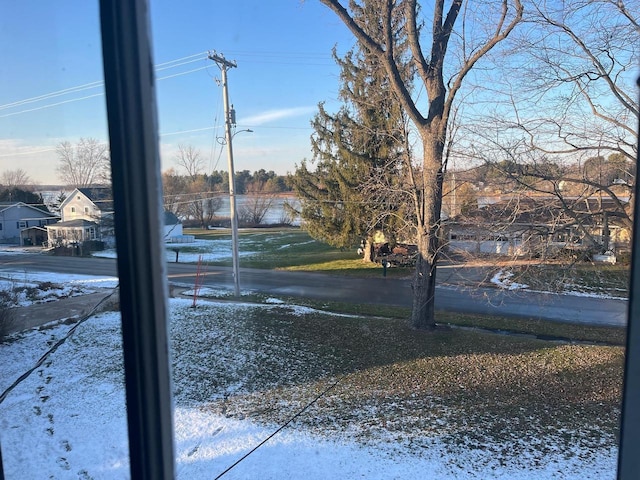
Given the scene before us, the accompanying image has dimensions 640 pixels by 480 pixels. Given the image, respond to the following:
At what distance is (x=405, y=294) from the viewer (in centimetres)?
1042

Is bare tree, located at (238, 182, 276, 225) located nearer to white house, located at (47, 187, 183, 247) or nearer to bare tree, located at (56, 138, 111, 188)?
white house, located at (47, 187, 183, 247)

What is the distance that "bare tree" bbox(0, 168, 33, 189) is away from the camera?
3.59 ft

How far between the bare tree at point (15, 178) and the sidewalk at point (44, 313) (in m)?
0.98

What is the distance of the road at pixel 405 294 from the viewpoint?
749 centimetres

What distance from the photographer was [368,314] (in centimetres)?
849

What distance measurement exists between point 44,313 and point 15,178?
5.92 ft

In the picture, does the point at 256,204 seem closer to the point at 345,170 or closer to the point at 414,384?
the point at 345,170

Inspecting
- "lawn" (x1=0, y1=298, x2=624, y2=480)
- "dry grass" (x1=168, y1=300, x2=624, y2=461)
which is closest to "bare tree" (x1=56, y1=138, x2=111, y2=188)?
"lawn" (x1=0, y1=298, x2=624, y2=480)

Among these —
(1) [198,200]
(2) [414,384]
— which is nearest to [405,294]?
(2) [414,384]

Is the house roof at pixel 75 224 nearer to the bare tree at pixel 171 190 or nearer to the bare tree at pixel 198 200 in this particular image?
the bare tree at pixel 171 190

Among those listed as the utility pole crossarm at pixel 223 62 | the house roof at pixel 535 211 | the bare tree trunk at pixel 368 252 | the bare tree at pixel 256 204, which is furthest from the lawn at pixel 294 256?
the house roof at pixel 535 211

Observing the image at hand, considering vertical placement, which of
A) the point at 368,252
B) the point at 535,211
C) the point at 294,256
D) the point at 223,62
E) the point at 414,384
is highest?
the point at 223,62

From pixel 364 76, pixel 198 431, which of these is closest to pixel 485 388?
pixel 198 431


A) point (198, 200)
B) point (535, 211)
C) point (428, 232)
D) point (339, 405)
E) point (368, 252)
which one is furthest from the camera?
point (368, 252)
